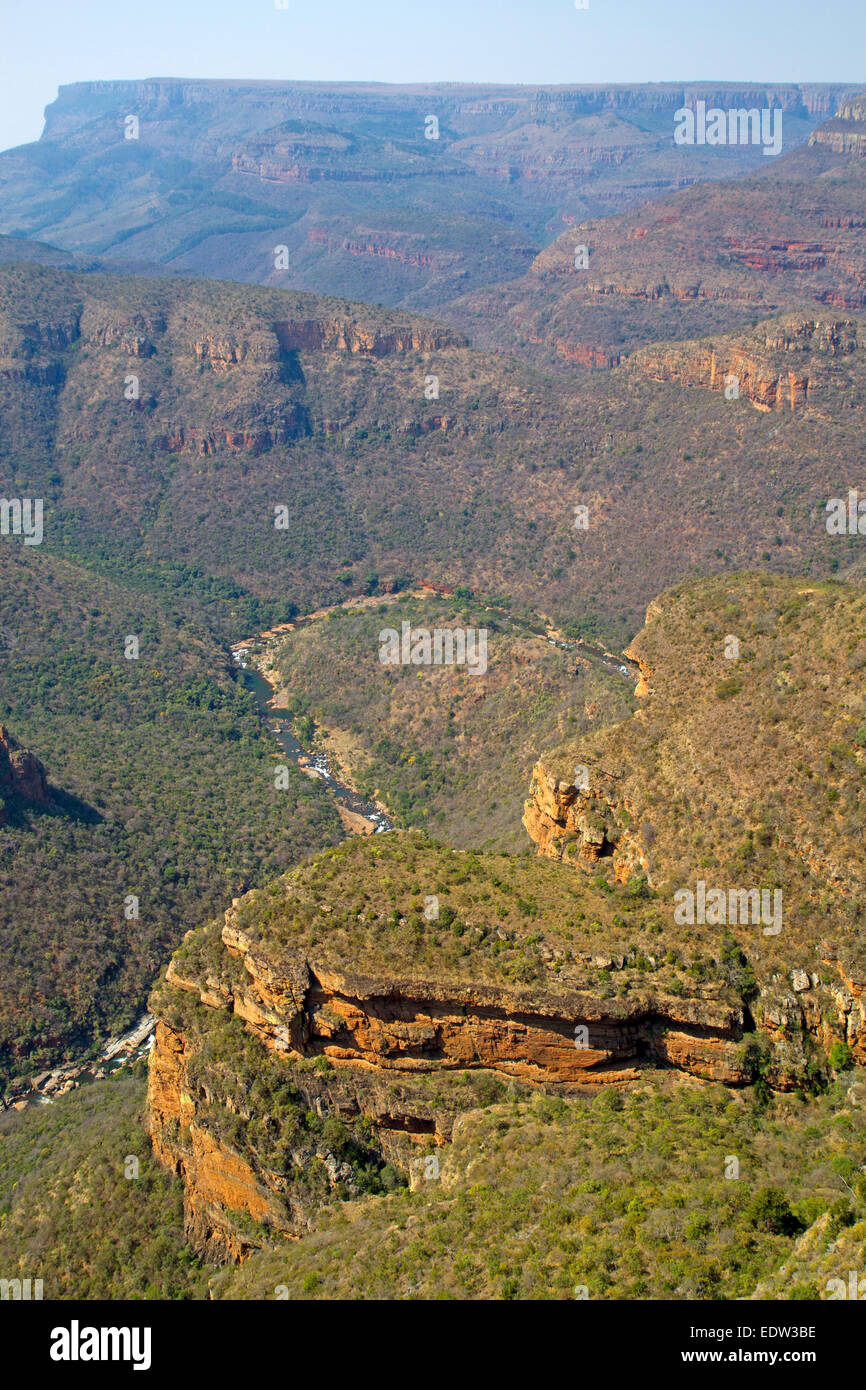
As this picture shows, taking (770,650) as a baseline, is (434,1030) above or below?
below

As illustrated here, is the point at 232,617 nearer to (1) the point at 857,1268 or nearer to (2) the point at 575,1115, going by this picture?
(2) the point at 575,1115

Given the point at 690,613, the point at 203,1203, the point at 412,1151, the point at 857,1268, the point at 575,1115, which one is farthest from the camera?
the point at 690,613

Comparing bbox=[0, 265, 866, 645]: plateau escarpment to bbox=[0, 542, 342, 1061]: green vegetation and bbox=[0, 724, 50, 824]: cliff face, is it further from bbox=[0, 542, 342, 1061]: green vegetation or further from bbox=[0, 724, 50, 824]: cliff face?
bbox=[0, 724, 50, 824]: cliff face

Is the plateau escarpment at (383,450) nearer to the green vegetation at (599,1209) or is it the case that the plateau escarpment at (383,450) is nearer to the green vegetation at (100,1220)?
the green vegetation at (100,1220)

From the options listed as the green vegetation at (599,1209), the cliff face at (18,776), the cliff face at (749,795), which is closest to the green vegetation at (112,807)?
the cliff face at (18,776)

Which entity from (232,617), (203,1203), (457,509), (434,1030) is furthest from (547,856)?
(457,509)

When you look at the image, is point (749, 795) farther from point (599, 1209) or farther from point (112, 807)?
point (112, 807)

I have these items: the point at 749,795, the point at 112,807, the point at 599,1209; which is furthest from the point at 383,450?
the point at 599,1209

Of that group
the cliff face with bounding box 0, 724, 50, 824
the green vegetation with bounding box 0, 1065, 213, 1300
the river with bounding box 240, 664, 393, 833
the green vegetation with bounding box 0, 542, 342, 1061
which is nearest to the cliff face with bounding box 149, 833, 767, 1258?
the green vegetation with bounding box 0, 1065, 213, 1300
